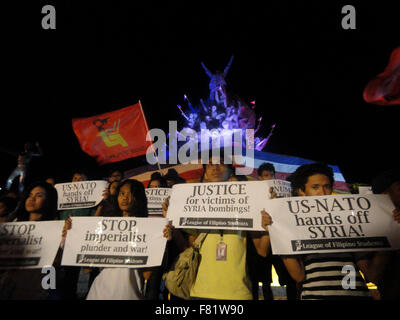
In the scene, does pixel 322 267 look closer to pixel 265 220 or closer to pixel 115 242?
pixel 265 220

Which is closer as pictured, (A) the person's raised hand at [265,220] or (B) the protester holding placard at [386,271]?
(B) the protester holding placard at [386,271]

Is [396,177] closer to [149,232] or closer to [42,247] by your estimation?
[149,232]

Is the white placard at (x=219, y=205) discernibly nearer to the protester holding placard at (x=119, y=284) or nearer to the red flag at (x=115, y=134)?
the protester holding placard at (x=119, y=284)

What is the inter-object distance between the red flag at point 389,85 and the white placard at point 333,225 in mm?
5009

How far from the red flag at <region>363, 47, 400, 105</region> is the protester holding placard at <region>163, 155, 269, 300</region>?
5769mm

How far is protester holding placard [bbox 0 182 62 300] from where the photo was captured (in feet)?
10.6

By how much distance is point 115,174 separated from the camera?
20.7ft

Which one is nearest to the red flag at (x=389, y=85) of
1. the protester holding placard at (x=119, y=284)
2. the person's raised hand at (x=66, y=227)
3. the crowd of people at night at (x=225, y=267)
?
the crowd of people at night at (x=225, y=267)

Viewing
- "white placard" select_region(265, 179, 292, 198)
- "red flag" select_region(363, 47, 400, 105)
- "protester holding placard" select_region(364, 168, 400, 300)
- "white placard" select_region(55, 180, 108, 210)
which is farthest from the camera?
"red flag" select_region(363, 47, 400, 105)

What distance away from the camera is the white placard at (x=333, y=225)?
274cm

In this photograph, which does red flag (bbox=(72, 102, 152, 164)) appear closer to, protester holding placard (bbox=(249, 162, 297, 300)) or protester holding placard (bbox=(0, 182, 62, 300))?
protester holding placard (bbox=(0, 182, 62, 300))

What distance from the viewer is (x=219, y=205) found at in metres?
3.40

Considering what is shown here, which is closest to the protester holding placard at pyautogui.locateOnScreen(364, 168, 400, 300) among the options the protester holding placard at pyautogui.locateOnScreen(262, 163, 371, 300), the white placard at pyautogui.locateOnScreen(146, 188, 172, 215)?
the protester holding placard at pyautogui.locateOnScreen(262, 163, 371, 300)
